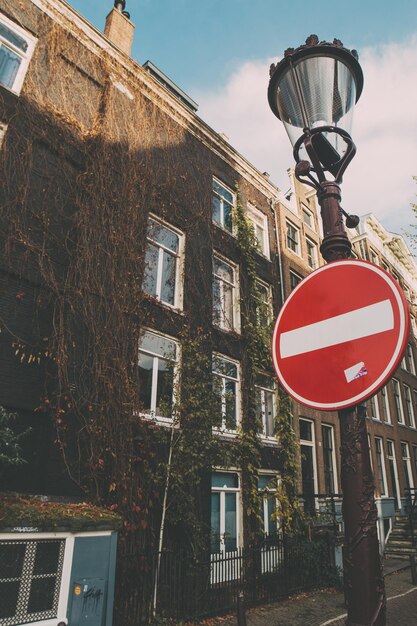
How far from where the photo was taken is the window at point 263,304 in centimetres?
1409

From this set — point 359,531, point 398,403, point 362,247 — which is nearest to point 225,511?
point 359,531

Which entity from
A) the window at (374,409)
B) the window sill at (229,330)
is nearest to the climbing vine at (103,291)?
the window sill at (229,330)

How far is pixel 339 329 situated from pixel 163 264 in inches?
408

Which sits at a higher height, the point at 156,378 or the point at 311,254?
the point at 311,254

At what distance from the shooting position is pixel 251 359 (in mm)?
13078

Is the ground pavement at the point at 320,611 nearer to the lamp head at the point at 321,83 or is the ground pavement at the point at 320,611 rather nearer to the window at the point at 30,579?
the window at the point at 30,579

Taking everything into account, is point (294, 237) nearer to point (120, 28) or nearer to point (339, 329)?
point (120, 28)

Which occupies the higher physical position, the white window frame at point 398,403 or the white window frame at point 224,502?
the white window frame at point 398,403

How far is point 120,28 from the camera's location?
13484 mm

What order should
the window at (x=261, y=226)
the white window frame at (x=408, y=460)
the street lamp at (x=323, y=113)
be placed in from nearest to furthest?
the street lamp at (x=323, y=113) → the window at (x=261, y=226) → the white window frame at (x=408, y=460)

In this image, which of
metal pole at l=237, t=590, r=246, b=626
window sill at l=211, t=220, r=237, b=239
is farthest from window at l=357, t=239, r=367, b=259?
metal pole at l=237, t=590, r=246, b=626

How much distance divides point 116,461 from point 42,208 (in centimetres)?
561

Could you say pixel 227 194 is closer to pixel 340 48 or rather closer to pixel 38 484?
pixel 38 484

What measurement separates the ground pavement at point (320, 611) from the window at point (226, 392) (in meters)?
3.84
